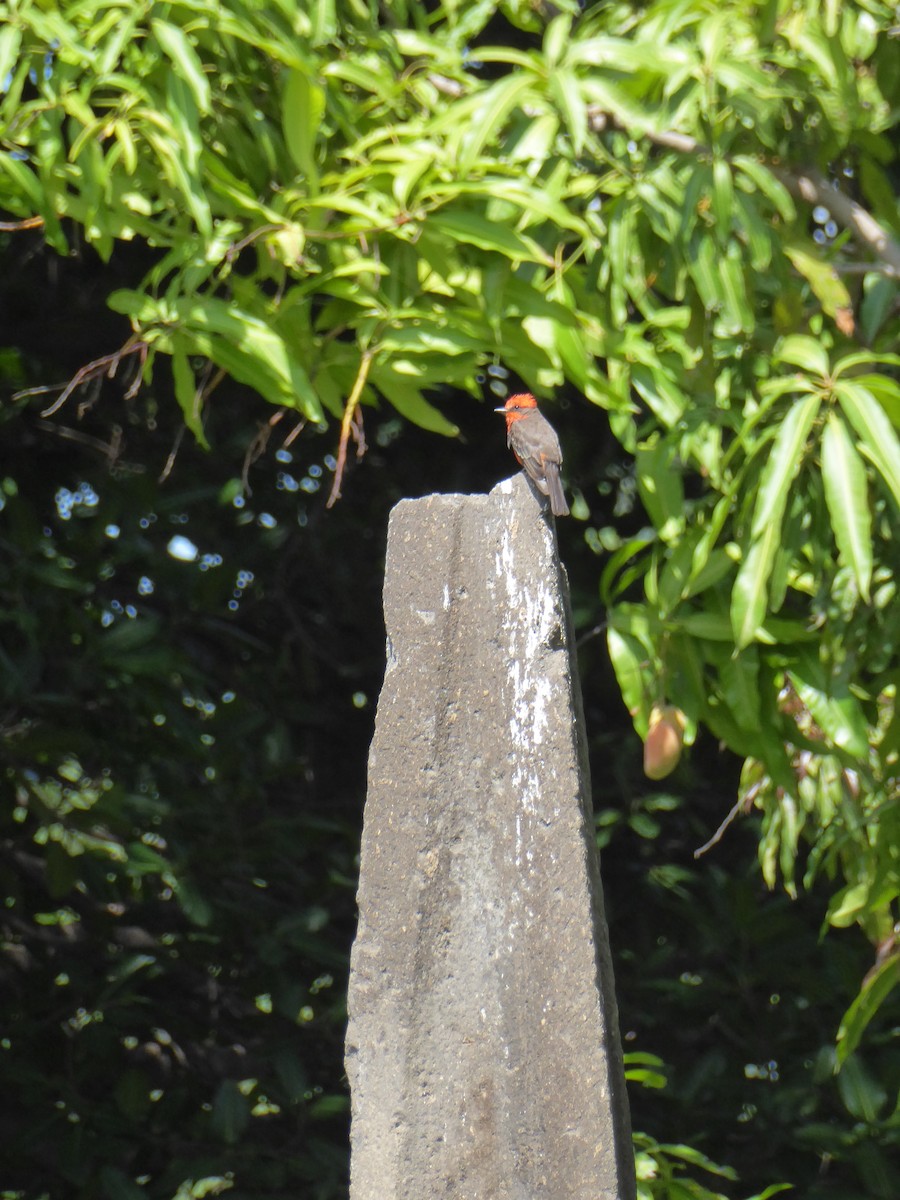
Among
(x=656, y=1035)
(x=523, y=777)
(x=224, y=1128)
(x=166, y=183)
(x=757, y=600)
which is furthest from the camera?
(x=656, y=1035)

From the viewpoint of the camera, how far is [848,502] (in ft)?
6.32

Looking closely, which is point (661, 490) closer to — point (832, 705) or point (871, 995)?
point (832, 705)

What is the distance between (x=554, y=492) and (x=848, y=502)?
0.45 metres

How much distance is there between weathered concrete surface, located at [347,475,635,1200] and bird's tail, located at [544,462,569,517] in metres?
0.06

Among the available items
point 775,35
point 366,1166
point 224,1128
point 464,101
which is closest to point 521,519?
point 366,1166

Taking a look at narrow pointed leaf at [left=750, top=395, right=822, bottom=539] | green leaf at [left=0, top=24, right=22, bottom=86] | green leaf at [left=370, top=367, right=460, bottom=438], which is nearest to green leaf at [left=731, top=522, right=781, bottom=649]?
narrow pointed leaf at [left=750, top=395, right=822, bottom=539]

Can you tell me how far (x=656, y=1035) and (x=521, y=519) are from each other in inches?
109

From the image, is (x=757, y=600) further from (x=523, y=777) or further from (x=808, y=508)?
(x=523, y=777)

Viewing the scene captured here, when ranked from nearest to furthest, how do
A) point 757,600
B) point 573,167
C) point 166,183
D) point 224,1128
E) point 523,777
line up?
point 523,777 < point 757,600 < point 166,183 < point 573,167 < point 224,1128

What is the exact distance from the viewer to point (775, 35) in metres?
2.29

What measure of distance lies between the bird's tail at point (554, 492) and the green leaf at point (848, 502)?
400 mm

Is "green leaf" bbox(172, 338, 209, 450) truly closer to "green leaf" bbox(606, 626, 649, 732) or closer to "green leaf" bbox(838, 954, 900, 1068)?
"green leaf" bbox(606, 626, 649, 732)

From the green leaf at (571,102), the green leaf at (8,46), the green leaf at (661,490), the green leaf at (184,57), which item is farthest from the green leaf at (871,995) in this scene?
the green leaf at (8,46)

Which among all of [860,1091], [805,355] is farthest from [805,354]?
[860,1091]
